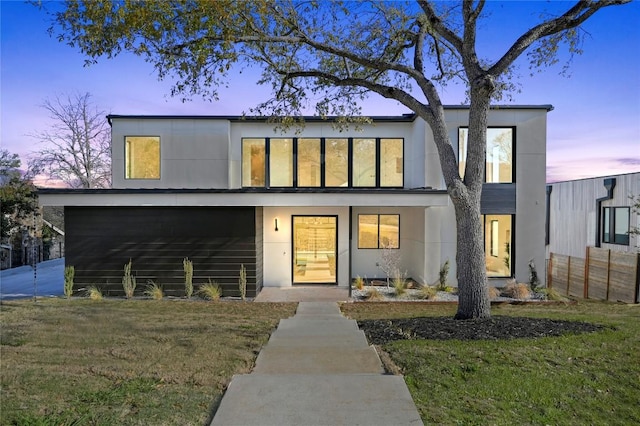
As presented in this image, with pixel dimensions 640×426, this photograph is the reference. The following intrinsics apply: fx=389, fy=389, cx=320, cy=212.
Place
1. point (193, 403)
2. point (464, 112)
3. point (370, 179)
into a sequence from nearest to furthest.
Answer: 1. point (193, 403)
2. point (464, 112)
3. point (370, 179)

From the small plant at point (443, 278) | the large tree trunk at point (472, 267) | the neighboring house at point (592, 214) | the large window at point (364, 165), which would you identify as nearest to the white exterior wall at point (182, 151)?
the large window at point (364, 165)

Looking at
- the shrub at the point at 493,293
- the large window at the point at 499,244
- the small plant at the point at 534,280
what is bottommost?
the shrub at the point at 493,293

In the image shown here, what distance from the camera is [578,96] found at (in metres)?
11.7

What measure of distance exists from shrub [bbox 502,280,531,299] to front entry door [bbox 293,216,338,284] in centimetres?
532

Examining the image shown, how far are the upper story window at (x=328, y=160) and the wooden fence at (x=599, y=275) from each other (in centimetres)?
696

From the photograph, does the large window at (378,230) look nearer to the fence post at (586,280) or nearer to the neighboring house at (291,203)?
the neighboring house at (291,203)

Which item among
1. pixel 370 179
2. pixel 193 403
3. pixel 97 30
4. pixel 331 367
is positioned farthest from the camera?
pixel 370 179

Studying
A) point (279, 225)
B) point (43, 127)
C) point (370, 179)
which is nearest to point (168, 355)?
point (279, 225)

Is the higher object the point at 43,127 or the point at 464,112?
the point at 43,127

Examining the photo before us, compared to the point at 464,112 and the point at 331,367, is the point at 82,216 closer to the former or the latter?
the point at 331,367

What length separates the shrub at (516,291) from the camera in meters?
11.4

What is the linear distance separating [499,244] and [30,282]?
15.9 meters

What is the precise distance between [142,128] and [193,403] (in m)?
11.6

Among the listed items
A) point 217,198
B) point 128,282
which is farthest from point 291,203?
point 128,282
